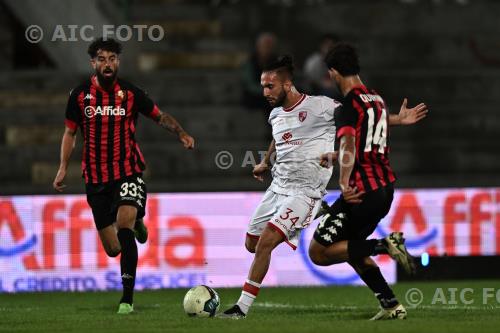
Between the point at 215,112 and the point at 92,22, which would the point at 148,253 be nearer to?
the point at 215,112

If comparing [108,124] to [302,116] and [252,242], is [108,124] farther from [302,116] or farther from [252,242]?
[302,116]

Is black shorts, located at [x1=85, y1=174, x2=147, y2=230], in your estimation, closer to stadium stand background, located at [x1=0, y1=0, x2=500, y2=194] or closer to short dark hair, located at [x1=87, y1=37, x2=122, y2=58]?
short dark hair, located at [x1=87, y1=37, x2=122, y2=58]

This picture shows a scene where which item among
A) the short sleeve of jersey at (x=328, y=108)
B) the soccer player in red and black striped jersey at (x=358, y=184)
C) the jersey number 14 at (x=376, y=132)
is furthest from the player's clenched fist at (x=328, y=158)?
the short sleeve of jersey at (x=328, y=108)

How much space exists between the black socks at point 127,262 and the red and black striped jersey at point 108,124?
56 centimetres

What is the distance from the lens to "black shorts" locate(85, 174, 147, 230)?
1013 cm

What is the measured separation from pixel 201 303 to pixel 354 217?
1.37 meters

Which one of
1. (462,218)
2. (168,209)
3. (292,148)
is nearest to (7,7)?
(168,209)

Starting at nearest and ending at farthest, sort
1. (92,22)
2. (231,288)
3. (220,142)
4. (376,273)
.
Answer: (376,273), (231,288), (220,142), (92,22)

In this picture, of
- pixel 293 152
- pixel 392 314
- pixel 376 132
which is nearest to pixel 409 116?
pixel 376 132

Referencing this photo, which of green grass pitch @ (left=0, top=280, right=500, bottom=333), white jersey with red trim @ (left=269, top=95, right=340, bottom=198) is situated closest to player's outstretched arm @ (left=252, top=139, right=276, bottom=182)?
white jersey with red trim @ (left=269, top=95, right=340, bottom=198)

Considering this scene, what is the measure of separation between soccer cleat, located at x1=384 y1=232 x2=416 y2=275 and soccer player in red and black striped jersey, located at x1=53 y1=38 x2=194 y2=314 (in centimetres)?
229

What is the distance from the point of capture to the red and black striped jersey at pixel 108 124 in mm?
10289

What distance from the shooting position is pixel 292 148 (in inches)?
376

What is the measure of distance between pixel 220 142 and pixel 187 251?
2947 millimetres
